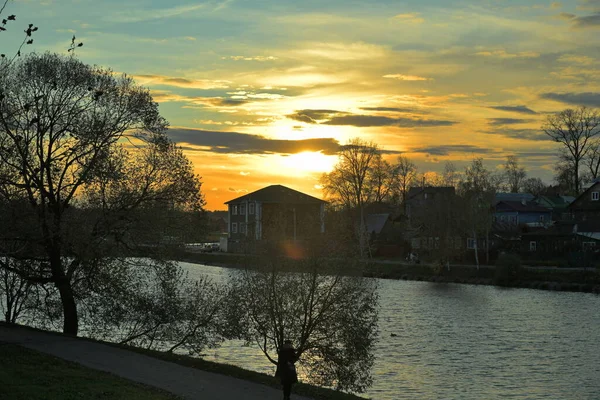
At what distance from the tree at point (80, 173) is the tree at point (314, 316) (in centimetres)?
564

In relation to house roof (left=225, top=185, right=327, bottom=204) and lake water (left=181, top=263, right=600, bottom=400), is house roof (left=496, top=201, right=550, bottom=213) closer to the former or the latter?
house roof (left=225, top=185, right=327, bottom=204)

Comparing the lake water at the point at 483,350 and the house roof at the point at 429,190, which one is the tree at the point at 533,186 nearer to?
the house roof at the point at 429,190

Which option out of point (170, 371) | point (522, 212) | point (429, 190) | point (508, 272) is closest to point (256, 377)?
point (170, 371)

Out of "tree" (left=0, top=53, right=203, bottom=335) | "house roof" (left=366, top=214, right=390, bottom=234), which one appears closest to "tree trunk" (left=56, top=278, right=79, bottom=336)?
"tree" (left=0, top=53, right=203, bottom=335)

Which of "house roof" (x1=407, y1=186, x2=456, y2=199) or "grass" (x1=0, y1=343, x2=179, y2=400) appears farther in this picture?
"house roof" (x1=407, y1=186, x2=456, y2=199)

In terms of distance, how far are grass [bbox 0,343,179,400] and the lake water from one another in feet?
43.1

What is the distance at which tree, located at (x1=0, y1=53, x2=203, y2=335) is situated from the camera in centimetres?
2995

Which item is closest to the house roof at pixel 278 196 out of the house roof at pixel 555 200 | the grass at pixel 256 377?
the house roof at pixel 555 200

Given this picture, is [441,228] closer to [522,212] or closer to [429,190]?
[522,212]

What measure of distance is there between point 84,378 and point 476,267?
70.9 m

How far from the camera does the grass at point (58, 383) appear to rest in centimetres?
1784

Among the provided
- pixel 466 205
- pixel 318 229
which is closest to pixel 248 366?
pixel 318 229

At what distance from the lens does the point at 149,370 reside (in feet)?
74.9

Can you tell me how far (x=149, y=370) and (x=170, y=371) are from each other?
0.65 m
